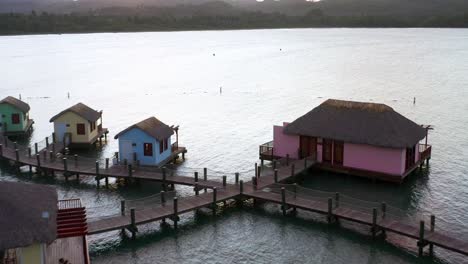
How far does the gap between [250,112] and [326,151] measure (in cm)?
3471

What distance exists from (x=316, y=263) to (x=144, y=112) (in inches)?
2199

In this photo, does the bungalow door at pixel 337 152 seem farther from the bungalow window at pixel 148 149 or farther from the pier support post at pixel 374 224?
the bungalow window at pixel 148 149

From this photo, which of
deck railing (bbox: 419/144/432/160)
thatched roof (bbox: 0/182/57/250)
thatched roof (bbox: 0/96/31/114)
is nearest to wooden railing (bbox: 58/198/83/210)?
thatched roof (bbox: 0/182/57/250)

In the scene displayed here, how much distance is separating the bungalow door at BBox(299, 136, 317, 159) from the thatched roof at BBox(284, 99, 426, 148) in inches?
33.4

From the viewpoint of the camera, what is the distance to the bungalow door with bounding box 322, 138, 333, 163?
47.5 metres

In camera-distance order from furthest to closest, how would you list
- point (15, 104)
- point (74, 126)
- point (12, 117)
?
point (12, 117) < point (15, 104) < point (74, 126)

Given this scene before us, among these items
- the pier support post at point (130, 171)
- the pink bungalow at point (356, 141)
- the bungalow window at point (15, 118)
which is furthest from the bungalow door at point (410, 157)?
the bungalow window at point (15, 118)

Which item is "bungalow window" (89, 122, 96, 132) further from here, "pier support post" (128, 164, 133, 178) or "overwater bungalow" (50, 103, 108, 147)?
"pier support post" (128, 164, 133, 178)

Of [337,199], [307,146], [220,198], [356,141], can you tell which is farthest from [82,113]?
[337,199]

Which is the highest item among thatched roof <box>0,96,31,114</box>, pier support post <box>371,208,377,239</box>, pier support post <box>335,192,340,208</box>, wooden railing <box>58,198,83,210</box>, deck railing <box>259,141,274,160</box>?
thatched roof <box>0,96,31,114</box>

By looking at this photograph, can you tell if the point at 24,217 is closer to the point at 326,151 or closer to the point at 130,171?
the point at 130,171

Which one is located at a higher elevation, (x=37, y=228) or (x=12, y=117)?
(x=12, y=117)

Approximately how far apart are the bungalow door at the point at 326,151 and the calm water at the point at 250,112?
149 cm

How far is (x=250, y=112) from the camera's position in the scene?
81.8m
